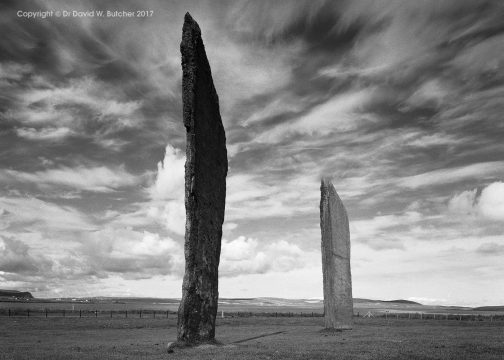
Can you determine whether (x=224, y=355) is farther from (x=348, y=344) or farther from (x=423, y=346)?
(x=423, y=346)

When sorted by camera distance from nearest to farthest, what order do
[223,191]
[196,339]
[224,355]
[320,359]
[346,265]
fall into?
1. [320,359]
2. [224,355]
3. [196,339]
4. [223,191]
5. [346,265]

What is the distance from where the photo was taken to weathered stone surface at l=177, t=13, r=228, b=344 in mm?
13836

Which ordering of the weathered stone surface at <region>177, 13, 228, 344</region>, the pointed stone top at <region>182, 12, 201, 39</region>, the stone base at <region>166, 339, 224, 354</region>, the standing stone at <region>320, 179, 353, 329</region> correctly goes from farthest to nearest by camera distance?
the standing stone at <region>320, 179, 353, 329</region> < the pointed stone top at <region>182, 12, 201, 39</region> < the weathered stone surface at <region>177, 13, 228, 344</region> < the stone base at <region>166, 339, 224, 354</region>

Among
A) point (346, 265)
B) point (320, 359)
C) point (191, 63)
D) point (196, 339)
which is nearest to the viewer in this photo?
point (320, 359)

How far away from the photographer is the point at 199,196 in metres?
14.3

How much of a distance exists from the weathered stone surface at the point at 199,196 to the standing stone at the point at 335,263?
29.0 feet

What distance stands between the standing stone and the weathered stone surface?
8827 mm

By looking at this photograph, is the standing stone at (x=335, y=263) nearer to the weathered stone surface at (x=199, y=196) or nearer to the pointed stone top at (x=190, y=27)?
the weathered stone surface at (x=199, y=196)

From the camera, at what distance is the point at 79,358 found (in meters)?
11.4

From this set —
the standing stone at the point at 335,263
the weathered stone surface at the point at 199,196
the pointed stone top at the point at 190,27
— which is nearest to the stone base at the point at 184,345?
the weathered stone surface at the point at 199,196

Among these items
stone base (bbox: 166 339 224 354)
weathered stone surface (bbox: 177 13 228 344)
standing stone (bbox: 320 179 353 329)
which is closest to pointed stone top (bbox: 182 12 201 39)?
weathered stone surface (bbox: 177 13 228 344)

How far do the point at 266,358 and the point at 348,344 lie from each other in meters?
5.24

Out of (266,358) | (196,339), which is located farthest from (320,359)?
(196,339)

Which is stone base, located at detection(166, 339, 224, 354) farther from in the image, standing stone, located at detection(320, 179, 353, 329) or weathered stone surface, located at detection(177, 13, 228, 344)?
standing stone, located at detection(320, 179, 353, 329)
